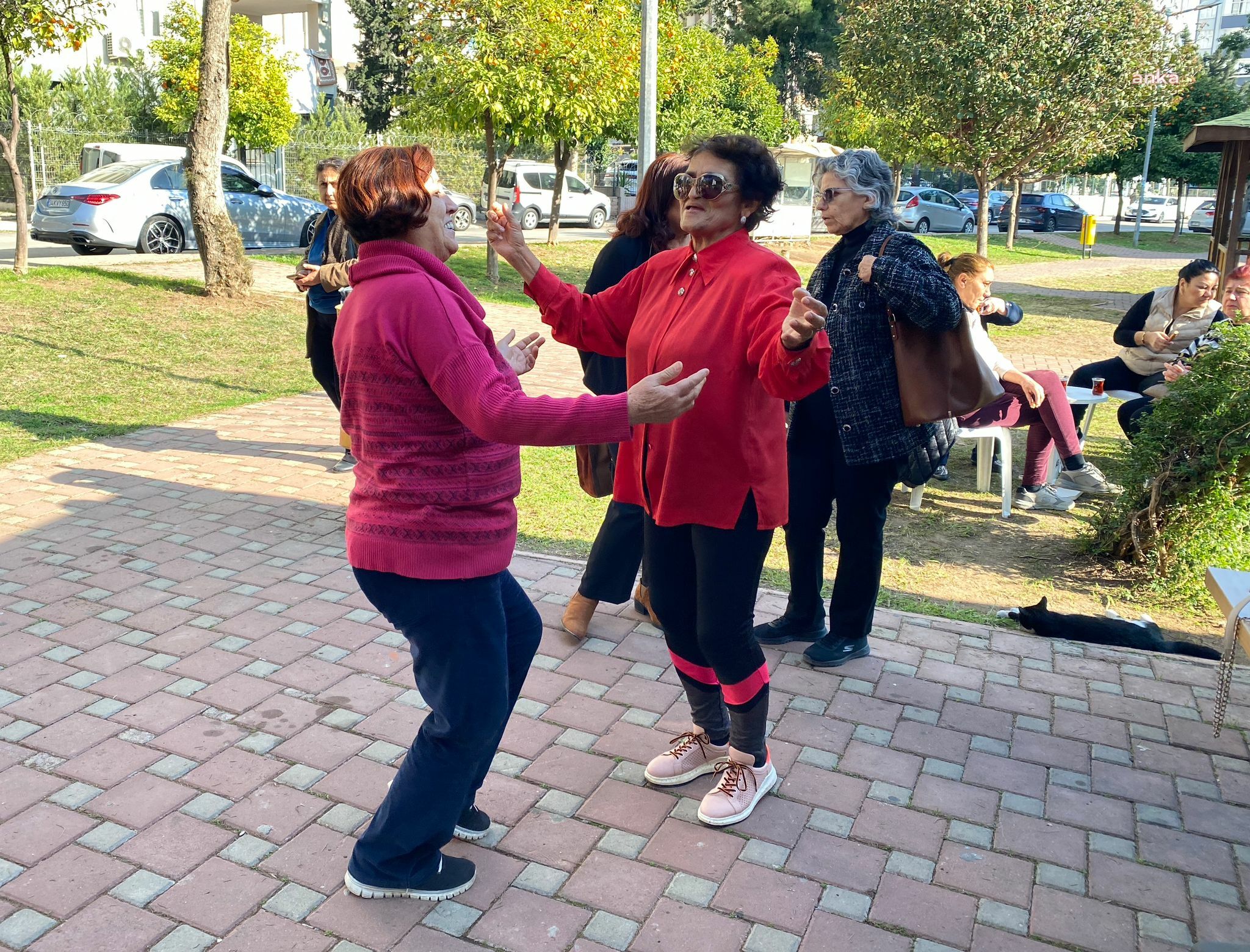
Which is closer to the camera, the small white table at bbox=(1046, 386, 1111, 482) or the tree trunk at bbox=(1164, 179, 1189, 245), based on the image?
the small white table at bbox=(1046, 386, 1111, 482)

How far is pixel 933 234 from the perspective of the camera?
107ft

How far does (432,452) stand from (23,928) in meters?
1.56

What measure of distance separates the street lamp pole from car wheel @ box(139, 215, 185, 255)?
9729 mm

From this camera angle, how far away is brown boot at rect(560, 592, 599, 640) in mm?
4504

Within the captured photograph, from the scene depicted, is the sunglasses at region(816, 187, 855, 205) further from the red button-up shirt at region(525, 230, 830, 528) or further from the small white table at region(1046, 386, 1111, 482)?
the small white table at region(1046, 386, 1111, 482)

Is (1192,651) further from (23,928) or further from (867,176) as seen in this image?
(23,928)

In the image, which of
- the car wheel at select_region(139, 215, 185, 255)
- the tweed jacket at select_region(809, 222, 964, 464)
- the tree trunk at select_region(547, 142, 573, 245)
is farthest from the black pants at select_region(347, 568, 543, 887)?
the tree trunk at select_region(547, 142, 573, 245)

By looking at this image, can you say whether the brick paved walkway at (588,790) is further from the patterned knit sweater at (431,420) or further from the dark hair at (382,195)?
the dark hair at (382,195)

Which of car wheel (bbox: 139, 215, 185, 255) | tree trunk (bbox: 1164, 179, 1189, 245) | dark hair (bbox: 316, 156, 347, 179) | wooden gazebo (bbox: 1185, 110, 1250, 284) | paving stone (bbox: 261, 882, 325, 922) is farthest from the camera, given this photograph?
tree trunk (bbox: 1164, 179, 1189, 245)

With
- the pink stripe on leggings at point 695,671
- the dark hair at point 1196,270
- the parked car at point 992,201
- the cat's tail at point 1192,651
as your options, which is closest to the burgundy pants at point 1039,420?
the dark hair at point 1196,270

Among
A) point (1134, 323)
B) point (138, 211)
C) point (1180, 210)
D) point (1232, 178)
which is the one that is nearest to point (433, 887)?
point (1134, 323)

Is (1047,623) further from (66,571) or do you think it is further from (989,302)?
(66,571)

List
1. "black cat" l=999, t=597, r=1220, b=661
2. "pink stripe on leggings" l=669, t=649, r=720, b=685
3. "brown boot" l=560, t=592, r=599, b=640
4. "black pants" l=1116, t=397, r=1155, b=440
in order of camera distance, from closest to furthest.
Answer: "pink stripe on leggings" l=669, t=649, r=720, b=685
"brown boot" l=560, t=592, r=599, b=640
"black cat" l=999, t=597, r=1220, b=661
"black pants" l=1116, t=397, r=1155, b=440

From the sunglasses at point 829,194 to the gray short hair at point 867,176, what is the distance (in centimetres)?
3
